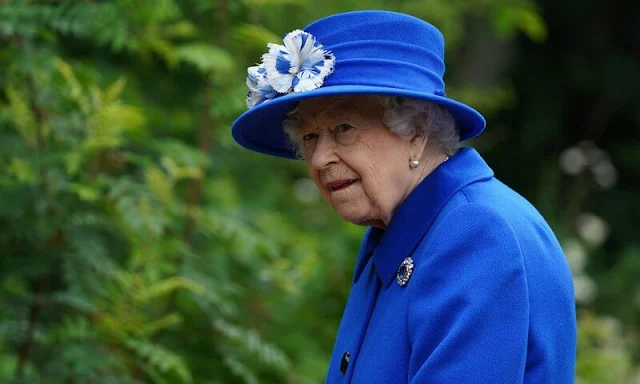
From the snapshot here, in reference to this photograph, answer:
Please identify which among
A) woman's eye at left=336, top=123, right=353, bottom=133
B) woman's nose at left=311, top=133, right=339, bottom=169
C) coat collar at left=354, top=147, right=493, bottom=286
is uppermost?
woman's eye at left=336, top=123, right=353, bottom=133

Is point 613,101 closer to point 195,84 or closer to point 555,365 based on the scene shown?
point 195,84

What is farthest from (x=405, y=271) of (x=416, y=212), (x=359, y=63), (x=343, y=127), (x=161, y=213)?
(x=161, y=213)

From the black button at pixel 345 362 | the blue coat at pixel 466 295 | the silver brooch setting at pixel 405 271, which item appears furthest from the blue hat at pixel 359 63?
the black button at pixel 345 362

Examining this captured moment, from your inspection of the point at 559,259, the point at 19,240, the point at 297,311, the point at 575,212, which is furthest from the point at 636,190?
the point at 559,259

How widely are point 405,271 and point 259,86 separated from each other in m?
0.54

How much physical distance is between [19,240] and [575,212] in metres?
4.95

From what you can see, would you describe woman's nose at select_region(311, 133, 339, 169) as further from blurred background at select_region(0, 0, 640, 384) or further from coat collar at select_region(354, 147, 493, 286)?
blurred background at select_region(0, 0, 640, 384)

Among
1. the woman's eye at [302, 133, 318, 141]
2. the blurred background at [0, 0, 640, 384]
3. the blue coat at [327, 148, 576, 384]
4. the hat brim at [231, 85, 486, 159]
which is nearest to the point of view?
the blue coat at [327, 148, 576, 384]

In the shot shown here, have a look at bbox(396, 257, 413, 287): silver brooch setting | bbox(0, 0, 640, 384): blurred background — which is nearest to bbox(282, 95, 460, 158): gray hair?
bbox(396, 257, 413, 287): silver brooch setting

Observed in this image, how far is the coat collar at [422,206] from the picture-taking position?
224 centimetres

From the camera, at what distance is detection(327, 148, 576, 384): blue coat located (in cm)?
198

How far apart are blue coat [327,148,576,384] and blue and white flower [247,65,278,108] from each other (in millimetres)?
398

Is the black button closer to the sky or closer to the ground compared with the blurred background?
closer to the ground

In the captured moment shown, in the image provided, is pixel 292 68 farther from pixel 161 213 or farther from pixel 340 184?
pixel 161 213
